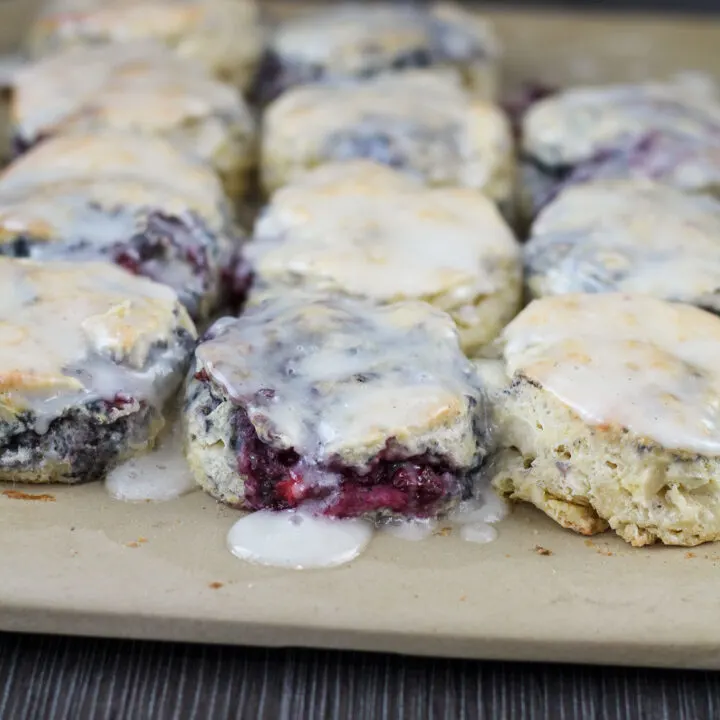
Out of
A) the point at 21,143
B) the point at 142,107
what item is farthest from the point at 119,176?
the point at 21,143

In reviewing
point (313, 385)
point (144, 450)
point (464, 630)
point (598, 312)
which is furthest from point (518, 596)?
point (144, 450)

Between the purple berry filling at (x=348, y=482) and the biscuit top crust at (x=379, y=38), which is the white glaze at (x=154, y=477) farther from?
the biscuit top crust at (x=379, y=38)

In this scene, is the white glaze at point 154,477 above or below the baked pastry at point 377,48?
below

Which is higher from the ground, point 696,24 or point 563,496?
point 696,24

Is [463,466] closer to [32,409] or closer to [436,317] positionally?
[436,317]

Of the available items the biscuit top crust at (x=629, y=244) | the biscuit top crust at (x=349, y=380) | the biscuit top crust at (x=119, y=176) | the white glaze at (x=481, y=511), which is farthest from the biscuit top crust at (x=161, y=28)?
the white glaze at (x=481, y=511)

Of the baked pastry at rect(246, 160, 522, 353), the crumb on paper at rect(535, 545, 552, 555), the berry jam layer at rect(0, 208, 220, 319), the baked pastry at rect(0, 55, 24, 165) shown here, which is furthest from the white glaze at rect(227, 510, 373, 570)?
the baked pastry at rect(0, 55, 24, 165)

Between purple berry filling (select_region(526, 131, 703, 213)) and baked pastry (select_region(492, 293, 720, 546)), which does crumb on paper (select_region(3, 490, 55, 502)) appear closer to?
baked pastry (select_region(492, 293, 720, 546))
